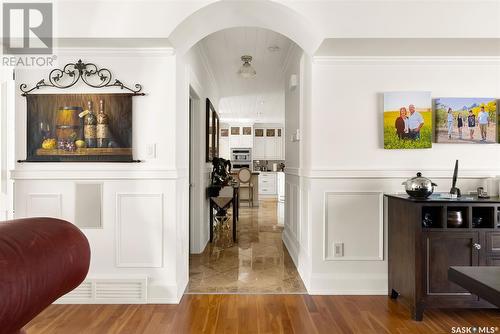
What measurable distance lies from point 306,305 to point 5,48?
3.24 meters

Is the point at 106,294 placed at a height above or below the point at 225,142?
below

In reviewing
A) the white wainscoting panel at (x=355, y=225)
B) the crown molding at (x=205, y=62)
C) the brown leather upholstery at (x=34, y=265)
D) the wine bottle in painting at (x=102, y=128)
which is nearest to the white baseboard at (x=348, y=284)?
the white wainscoting panel at (x=355, y=225)

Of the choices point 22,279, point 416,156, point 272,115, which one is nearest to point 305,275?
point 416,156

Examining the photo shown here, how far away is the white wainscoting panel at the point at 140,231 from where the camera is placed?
2.75 m

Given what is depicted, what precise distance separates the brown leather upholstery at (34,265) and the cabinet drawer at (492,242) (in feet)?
8.99

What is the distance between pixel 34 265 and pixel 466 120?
3.34 m

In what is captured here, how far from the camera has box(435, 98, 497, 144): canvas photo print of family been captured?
291 centimetres

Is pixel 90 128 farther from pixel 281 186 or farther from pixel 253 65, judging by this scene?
pixel 281 186

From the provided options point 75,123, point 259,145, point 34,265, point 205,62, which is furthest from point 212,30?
point 259,145

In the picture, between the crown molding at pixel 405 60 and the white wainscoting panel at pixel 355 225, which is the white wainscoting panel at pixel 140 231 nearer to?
the white wainscoting panel at pixel 355 225

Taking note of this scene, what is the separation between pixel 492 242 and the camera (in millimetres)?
2430

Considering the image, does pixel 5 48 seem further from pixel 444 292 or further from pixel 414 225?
pixel 444 292

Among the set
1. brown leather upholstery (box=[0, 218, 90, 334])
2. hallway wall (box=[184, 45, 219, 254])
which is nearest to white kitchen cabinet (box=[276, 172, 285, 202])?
hallway wall (box=[184, 45, 219, 254])

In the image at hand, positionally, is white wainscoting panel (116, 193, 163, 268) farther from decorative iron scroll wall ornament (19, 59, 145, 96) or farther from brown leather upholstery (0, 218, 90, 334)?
brown leather upholstery (0, 218, 90, 334)
